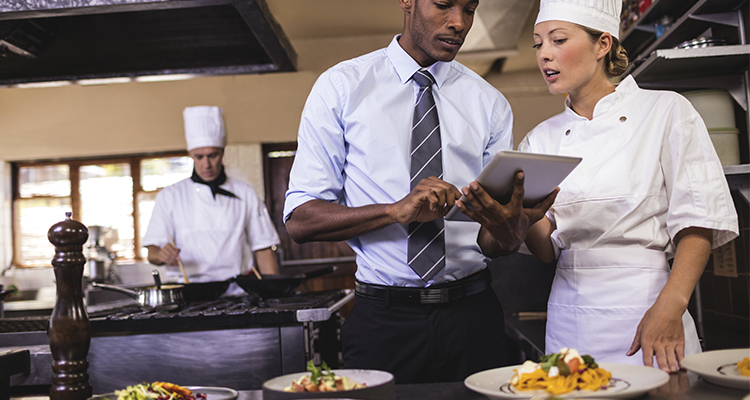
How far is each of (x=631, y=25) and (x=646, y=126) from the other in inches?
72.1

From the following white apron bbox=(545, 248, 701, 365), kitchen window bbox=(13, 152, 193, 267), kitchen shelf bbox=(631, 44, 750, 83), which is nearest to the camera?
white apron bbox=(545, 248, 701, 365)

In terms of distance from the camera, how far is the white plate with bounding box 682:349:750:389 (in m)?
0.79

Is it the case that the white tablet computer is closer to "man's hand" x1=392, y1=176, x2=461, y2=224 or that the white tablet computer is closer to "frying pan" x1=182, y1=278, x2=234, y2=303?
"man's hand" x1=392, y1=176, x2=461, y2=224

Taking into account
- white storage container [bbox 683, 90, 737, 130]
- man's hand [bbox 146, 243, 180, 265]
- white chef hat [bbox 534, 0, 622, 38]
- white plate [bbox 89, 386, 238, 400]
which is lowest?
white plate [bbox 89, 386, 238, 400]

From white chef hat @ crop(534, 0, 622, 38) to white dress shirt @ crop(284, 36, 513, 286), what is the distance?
0.28 meters

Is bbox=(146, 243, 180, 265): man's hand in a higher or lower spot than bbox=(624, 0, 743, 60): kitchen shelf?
lower

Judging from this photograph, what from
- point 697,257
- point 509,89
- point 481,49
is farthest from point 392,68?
point 509,89

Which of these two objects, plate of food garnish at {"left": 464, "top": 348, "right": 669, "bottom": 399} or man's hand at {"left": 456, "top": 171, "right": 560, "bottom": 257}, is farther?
man's hand at {"left": 456, "top": 171, "right": 560, "bottom": 257}

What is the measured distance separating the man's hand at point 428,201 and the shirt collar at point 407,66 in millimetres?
417

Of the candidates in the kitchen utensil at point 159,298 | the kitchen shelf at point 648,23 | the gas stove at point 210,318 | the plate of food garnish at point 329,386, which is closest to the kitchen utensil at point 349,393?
the plate of food garnish at point 329,386

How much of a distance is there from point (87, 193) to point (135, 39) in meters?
4.87

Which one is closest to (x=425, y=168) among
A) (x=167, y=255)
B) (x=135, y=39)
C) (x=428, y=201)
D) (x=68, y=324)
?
(x=428, y=201)

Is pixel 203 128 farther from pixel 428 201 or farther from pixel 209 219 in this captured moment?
pixel 428 201

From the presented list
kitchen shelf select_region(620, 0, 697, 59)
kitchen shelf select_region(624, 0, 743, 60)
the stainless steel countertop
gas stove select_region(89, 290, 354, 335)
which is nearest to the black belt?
the stainless steel countertop
